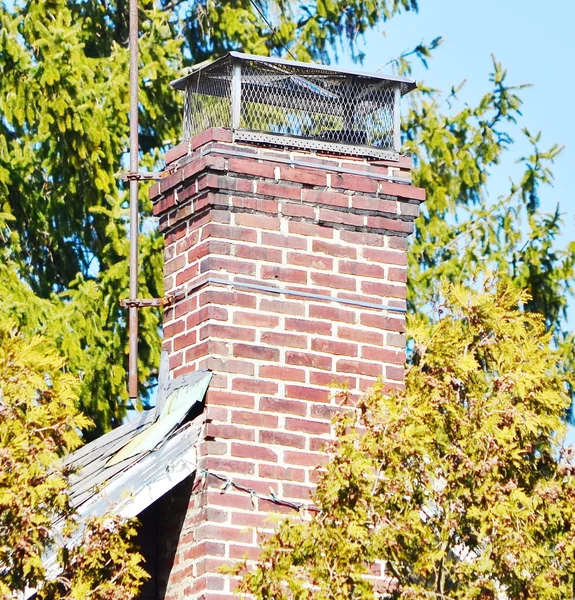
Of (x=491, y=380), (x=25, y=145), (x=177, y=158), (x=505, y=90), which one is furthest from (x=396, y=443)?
(x=505, y=90)

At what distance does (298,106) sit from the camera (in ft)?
26.0

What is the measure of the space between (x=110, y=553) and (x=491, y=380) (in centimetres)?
177

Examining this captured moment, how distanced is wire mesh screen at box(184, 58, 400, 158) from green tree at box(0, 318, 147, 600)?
2065mm

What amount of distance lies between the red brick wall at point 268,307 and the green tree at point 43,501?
0.81m

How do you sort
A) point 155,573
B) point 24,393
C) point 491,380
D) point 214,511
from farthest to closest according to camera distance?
point 155,573
point 214,511
point 491,380
point 24,393

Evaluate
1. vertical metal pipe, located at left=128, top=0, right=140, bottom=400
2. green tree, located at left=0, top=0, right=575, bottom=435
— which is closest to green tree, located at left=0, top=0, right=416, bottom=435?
green tree, located at left=0, top=0, right=575, bottom=435

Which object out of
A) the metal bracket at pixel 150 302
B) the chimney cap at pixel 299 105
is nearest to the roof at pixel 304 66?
the chimney cap at pixel 299 105

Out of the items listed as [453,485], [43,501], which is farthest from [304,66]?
[43,501]

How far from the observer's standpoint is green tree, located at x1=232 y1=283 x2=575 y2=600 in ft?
19.8

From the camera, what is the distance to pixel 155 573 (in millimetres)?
7473

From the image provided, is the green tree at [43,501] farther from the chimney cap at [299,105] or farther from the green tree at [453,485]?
the chimney cap at [299,105]

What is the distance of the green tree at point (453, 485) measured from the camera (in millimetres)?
6039

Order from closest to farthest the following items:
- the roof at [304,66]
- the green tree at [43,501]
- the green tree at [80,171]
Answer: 1. the green tree at [43,501]
2. the roof at [304,66]
3. the green tree at [80,171]

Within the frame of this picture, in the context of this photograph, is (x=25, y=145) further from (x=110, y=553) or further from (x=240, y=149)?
(x=110, y=553)
